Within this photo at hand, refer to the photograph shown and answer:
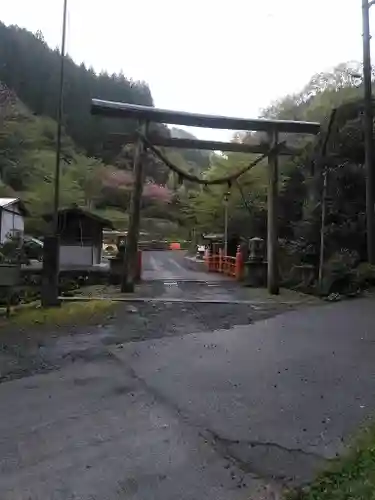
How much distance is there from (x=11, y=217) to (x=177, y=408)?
2497cm

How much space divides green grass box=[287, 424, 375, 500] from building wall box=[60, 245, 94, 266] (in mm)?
19406

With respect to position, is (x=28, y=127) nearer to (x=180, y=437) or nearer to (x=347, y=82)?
(x=347, y=82)

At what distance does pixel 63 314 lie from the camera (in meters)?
9.56

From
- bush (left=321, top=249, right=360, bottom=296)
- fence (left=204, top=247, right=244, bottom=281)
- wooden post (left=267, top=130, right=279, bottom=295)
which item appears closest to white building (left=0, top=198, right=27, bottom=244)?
fence (left=204, top=247, right=244, bottom=281)

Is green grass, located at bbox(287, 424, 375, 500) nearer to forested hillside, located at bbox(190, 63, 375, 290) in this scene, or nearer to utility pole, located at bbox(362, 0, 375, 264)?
forested hillside, located at bbox(190, 63, 375, 290)

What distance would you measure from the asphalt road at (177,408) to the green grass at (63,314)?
82 centimetres

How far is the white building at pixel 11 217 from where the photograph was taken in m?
25.6

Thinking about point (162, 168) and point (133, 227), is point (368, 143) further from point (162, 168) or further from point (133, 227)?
point (162, 168)

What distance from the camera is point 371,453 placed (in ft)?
10.5

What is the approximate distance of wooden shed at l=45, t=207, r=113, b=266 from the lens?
72.1ft

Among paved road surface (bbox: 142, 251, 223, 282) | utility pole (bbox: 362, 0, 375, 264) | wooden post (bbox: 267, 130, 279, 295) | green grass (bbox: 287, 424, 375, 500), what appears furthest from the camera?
paved road surface (bbox: 142, 251, 223, 282)

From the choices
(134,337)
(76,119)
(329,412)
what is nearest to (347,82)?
(134,337)

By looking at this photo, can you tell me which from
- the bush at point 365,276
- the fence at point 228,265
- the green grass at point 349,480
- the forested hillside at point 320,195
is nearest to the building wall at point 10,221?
the fence at point 228,265

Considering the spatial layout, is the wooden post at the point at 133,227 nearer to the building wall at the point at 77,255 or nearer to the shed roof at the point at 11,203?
the building wall at the point at 77,255
